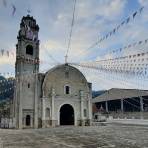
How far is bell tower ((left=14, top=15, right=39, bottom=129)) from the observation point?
3762 cm

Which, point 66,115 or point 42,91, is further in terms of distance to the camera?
point 66,115

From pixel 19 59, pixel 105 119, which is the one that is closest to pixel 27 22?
pixel 19 59

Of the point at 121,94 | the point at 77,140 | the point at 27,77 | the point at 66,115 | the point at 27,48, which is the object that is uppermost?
the point at 27,48

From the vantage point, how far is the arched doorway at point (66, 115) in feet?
142

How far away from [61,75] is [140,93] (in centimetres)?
1956

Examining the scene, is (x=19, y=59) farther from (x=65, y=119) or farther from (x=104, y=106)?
(x=104, y=106)

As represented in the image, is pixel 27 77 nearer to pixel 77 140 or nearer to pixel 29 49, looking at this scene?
pixel 29 49

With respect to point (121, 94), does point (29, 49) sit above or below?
above

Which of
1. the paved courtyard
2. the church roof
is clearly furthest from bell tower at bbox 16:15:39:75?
the church roof

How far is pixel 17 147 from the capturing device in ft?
48.1

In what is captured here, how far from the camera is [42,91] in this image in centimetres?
4012

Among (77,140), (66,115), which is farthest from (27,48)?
(77,140)

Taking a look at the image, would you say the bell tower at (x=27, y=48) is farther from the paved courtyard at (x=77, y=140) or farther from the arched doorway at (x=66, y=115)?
the paved courtyard at (x=77, y=140)

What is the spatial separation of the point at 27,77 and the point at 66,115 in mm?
10463
